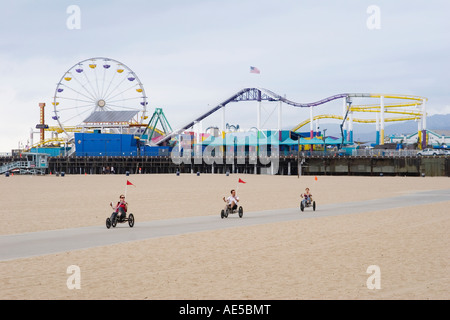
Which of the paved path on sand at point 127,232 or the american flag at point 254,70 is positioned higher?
the american flag at point 254,70

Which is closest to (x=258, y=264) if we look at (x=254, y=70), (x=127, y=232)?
(x=127, y=232)

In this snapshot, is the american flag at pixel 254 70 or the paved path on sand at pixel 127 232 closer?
the paved path on sand at pixel 127 232

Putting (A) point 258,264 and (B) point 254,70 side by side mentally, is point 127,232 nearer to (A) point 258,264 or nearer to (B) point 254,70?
(A) point 258,264

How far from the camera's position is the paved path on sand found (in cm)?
1436

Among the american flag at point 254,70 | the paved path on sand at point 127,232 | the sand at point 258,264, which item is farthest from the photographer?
the american flag at point 254,70

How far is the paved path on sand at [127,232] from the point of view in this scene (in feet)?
47.1

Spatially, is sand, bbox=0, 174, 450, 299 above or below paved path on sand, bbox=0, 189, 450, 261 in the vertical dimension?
below

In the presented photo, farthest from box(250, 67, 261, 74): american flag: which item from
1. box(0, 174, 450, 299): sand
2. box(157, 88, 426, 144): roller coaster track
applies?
box(0, 174, 450, 299): sand

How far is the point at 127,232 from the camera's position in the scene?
1745 cm

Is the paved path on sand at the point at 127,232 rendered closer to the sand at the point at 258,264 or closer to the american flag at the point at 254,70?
the sand at the point at 258,264

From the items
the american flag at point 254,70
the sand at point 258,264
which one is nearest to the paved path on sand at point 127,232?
the sand at point 258,264

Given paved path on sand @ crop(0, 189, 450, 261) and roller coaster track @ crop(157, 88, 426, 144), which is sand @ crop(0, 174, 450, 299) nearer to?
paved path on sand @ crop(0, 189, 450, 261)
